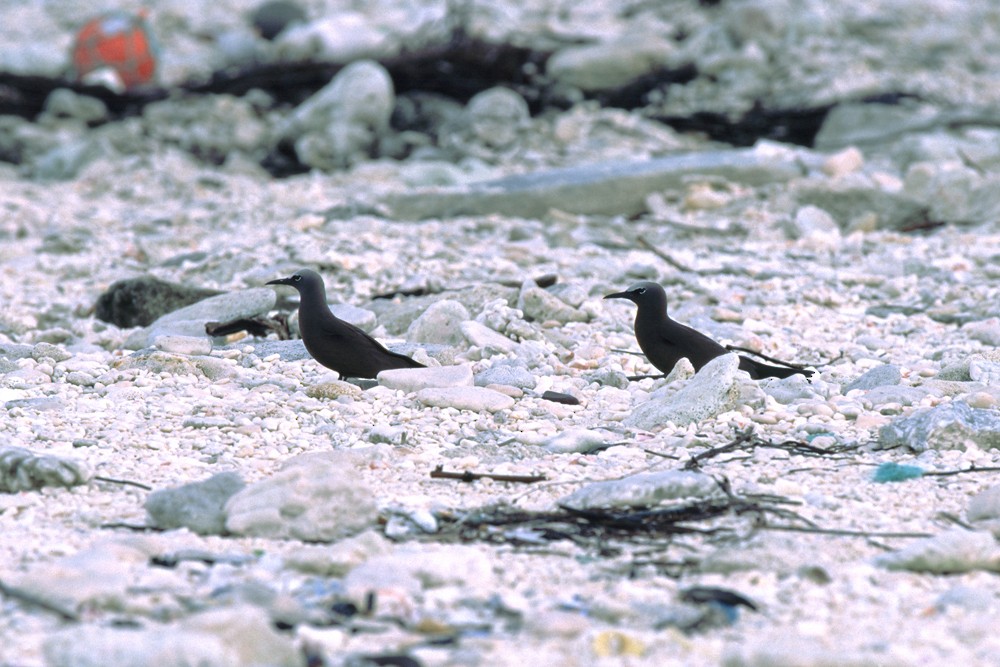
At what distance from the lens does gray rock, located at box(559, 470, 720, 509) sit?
382 cm

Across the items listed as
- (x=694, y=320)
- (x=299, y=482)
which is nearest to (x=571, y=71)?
(x=694, y=320)

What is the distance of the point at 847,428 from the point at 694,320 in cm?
200

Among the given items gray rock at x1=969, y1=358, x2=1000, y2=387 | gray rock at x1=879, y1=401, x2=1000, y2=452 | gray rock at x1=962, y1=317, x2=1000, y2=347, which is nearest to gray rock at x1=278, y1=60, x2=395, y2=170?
gray rock at x1=962, y1=317, x2=1000, y2=347

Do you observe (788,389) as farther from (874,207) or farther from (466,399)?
(874,207)

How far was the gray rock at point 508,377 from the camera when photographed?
5.34 m

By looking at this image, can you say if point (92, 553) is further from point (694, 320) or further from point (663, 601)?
point (694, 320)

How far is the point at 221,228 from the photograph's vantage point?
31.6 feet

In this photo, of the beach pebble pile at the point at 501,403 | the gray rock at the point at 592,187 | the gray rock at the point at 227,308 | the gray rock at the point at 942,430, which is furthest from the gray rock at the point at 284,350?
the gray rock at the point at 592,187

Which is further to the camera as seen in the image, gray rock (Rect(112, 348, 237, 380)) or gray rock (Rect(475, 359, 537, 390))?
gray rock (Rect(112, 348, 237, 380))

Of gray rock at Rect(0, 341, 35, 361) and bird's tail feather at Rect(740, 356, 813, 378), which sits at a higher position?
bird's tail feather at Rect(740, 356, 813, 378)

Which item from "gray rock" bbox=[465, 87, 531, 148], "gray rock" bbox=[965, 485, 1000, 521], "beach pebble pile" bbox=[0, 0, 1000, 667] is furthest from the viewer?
"gray rock" bbox=[465, 87, 531, 148]

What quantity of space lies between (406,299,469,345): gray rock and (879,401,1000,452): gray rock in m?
2.19

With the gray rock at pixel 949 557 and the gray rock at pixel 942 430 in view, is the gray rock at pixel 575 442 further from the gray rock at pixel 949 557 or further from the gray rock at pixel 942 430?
the gray rock at pixel 949 557

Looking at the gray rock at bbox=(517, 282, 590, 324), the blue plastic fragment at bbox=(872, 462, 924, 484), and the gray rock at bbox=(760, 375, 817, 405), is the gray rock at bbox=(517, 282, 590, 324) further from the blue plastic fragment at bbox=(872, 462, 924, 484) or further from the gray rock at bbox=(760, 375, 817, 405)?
the blue plastic fragment at bbox=(872, 462, 924, 484)
